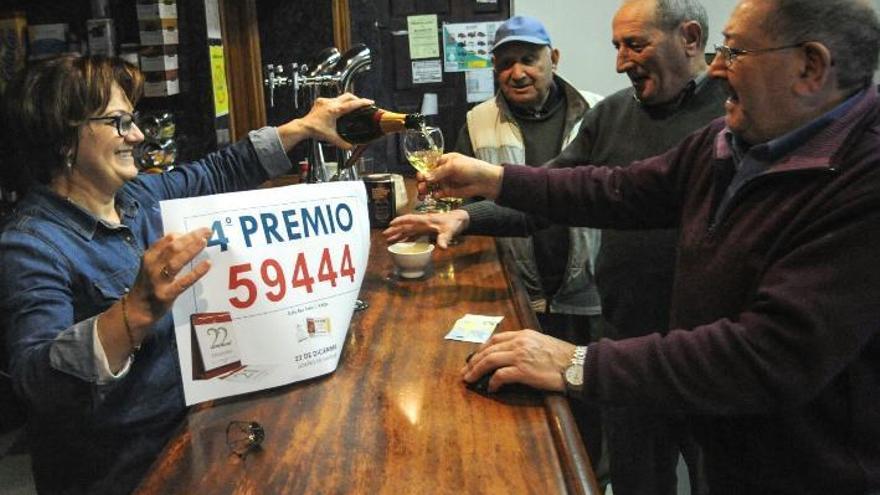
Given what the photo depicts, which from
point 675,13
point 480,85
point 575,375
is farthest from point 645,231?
point 480,85

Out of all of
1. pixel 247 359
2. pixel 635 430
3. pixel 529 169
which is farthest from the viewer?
pixel 635 430

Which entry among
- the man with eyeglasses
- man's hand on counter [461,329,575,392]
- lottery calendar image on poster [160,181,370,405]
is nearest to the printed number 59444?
lottery calendar image on poster [160,181,370,405]

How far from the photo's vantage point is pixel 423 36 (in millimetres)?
3875

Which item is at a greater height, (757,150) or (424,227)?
(757,150)

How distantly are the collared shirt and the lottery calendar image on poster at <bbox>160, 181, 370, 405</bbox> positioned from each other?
69 centimetres

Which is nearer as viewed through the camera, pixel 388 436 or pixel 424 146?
pixel 388 436

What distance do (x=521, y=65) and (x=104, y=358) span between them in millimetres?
1866

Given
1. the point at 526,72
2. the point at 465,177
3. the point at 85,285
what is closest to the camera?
the point at 85,285

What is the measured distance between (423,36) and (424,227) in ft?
7.69

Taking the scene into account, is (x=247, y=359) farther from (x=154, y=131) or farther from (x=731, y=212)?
(x=154, y=131)

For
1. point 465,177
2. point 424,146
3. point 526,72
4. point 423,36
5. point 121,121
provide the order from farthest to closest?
point 423,36 < point 526,72 < point 424,146 < point 465,177 < point 121,121

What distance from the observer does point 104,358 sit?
3.48 ft

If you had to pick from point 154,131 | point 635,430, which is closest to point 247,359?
point 635,430

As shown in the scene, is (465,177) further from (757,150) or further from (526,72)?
(526,72)
